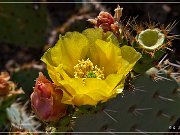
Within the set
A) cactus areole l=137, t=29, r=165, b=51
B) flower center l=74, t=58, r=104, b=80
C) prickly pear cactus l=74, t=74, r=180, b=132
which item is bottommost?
prickly pear cactus l=74, t=74, r=180, b=132

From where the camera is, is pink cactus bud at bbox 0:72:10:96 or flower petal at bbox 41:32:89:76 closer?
flower petal at bbox 41:32:89:76

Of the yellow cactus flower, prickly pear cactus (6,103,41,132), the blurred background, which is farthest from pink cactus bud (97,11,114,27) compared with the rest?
the blurred background

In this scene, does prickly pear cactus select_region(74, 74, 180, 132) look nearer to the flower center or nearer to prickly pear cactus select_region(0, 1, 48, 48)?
the flower center

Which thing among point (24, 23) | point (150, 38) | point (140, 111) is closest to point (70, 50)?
point (150, 38)

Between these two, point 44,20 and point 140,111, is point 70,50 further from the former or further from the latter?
point 44,20

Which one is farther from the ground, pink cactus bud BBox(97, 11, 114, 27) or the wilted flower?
pink cactus bud BBox(97, 11, 114, 27)

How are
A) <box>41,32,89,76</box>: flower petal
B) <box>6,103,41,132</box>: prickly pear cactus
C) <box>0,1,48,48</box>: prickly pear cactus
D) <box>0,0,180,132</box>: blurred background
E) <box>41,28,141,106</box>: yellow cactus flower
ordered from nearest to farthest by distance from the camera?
<box>41,28,141,106</box>: yellow cactus flower < <box>41,32,89,76</box>: flower petal < <box>6,103,41,132</box>: prickly pear cactus < <box>0,0,180,132</box>: blurred background < <box>0,1,48,48</box>: prickly pear cactus

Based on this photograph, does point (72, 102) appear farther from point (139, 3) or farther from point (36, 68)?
point (139, 3)
